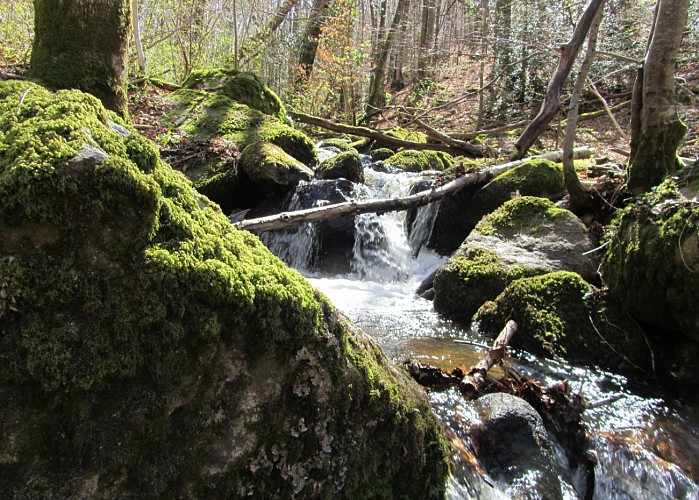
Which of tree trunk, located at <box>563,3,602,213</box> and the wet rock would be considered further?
tree trunk, located at <box>563,3,602,213</box>

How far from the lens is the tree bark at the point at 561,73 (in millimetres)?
6539

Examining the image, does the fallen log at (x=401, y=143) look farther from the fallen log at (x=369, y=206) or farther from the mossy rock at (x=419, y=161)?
the fallen log at (x=369, y=206)

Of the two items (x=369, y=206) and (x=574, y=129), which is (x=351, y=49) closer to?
(x=574, y=129)

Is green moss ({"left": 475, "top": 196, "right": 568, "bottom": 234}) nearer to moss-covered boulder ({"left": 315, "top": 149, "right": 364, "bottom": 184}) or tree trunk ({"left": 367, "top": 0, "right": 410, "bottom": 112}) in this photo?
moss-covered boulder ({"left": 315, "top": 149, "right": 364, "bottom": 184})

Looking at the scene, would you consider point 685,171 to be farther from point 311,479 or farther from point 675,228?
point 311,479

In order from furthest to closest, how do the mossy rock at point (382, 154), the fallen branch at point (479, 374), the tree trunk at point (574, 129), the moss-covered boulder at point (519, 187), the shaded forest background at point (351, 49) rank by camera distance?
the shaded forest background at point (351, 49), the mossy rock at point (382, 154), the moss-covered boulder at point (519, 187), the tree trunk at point (574, 129), the fallen branch at point (479, 374)

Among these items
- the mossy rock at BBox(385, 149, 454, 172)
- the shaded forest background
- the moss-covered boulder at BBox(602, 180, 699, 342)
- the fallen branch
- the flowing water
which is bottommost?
the flowing water

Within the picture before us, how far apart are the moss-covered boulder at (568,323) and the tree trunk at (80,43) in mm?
5272

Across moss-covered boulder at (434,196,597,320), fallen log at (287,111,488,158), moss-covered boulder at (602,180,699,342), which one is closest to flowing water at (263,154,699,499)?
moss-covered boulder at (434,196,597,320)

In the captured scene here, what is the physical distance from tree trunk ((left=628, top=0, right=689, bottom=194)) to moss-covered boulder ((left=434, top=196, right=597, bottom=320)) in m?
0.95

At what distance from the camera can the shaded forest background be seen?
12.9 m

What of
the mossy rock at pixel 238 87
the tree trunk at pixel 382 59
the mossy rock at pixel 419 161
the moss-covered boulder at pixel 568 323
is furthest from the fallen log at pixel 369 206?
the tree trunk at pixel 382 59

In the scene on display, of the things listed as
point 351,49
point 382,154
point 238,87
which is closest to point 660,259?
point 382,154

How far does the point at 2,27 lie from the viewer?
1080 centimetres
